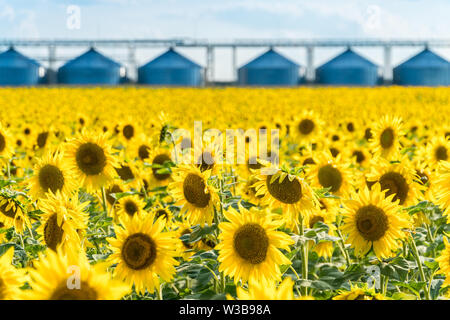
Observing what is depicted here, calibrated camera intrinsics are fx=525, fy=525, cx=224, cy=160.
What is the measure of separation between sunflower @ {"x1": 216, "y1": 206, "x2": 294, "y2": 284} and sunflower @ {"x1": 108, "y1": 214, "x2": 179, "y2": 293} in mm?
200

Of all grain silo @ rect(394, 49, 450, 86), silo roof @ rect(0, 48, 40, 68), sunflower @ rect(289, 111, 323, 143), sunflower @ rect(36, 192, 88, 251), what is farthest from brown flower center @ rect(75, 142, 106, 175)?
silo roof @ rect(0, 48, 40, 68)

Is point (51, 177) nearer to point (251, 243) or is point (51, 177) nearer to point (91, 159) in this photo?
point (91, 159)

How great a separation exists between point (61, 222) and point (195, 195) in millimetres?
668

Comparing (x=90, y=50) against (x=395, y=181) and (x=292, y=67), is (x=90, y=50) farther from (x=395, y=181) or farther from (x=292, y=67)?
(x=395, y=181)

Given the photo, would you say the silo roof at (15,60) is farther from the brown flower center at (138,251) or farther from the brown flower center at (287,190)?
the brown flower center at (138,251)

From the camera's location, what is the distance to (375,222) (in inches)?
84.4

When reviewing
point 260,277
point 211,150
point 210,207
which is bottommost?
point 260,277

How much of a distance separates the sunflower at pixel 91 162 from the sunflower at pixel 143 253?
1.33m

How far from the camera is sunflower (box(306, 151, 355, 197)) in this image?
304cm

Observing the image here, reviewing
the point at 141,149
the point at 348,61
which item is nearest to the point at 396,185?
the point at 141,149

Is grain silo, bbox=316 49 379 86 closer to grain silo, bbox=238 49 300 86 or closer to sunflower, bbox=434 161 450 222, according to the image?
grain silo, bbox=238 49 300 86
